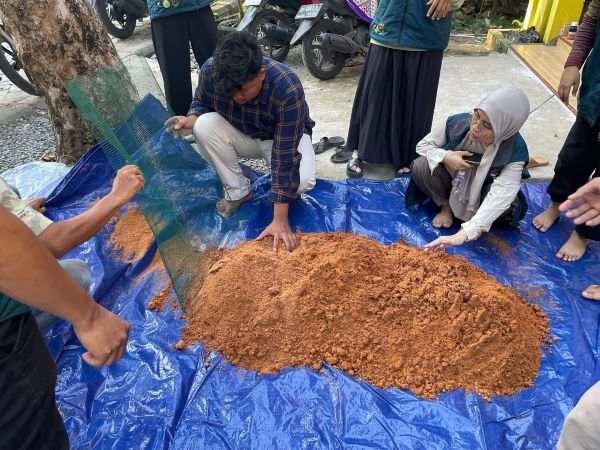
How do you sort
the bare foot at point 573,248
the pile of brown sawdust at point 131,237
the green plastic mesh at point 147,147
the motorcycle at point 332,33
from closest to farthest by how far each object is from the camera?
the green plastic mesh at point 147,147, the bare foot at point 573,248, the pile of brown sawdust at point 131,237, the motorcycle at point 332,33

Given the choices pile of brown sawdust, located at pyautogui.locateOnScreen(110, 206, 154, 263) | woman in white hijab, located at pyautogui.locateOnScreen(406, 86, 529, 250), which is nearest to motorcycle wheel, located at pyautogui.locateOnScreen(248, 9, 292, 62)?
pile of brown sawdust, located at pyautogui.locateOnScreen(110, 206, 154, 263)

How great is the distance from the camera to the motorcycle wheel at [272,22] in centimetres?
446

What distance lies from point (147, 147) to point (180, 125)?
0.40 metres

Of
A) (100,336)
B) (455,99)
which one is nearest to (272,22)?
(455,99)

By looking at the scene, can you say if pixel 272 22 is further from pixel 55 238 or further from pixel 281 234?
pixel 55 238

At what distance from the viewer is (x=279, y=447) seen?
53.3 inches

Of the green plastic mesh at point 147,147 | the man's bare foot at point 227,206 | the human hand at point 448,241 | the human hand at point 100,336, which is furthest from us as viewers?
the man's bare foot at point 227,206

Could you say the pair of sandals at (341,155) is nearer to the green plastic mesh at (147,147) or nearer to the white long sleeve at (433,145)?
the white long sleeve at (433,145)

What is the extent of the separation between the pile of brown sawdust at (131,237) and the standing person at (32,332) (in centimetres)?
120

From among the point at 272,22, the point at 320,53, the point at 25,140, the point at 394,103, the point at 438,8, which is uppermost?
the point at 438,8

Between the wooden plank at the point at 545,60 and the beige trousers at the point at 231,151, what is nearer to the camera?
the beige trousers at the point at 231,151

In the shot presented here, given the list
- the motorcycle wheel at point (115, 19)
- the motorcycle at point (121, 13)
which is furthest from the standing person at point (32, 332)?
the motorcycle wheel at point (115, 19)

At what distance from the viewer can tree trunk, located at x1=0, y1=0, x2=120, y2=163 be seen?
2439 mm

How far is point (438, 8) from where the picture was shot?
220 centimetres
